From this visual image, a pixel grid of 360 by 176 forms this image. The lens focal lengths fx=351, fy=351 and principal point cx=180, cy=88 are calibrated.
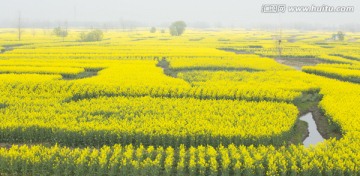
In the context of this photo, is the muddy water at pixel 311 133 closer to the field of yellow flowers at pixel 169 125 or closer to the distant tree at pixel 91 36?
the field of yellow flowers at pixel 169 125

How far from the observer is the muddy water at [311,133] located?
626 inches

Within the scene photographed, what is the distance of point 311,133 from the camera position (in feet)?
56.0

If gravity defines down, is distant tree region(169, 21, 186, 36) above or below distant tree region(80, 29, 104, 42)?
above

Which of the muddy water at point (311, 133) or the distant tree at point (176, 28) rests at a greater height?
the distant tree at point (176, 28)

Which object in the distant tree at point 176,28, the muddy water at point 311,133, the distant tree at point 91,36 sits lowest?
the muddy water at point 311,133

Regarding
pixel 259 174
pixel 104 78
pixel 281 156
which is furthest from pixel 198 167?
pixel 104 78

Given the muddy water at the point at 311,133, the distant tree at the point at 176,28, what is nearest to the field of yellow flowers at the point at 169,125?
the muddy water at the point at 311,133

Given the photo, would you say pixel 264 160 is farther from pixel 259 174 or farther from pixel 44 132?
pixel 44 132

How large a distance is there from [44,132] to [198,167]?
23.2ft

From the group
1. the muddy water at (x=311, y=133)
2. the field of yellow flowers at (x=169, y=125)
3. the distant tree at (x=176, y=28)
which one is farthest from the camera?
the distant tree at (x=176, y=28)

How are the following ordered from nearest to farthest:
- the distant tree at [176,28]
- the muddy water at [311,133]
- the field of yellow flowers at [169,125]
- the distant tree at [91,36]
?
the field of yellow flowers at [169,125]
the muddy water at [311,133]
the distant tree at [91,36]
the distant tree at [176,28]

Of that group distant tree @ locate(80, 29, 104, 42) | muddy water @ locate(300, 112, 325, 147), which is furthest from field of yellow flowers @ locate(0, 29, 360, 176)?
distant tree @ locate(80, 29, 104, 42)

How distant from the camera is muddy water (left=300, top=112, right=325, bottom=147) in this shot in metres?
15.9

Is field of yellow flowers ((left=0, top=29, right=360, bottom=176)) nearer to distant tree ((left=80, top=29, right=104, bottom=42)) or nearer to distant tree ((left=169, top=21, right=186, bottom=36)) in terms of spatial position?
distant tree ((left=80, top=29, right=104, bottom=42))
